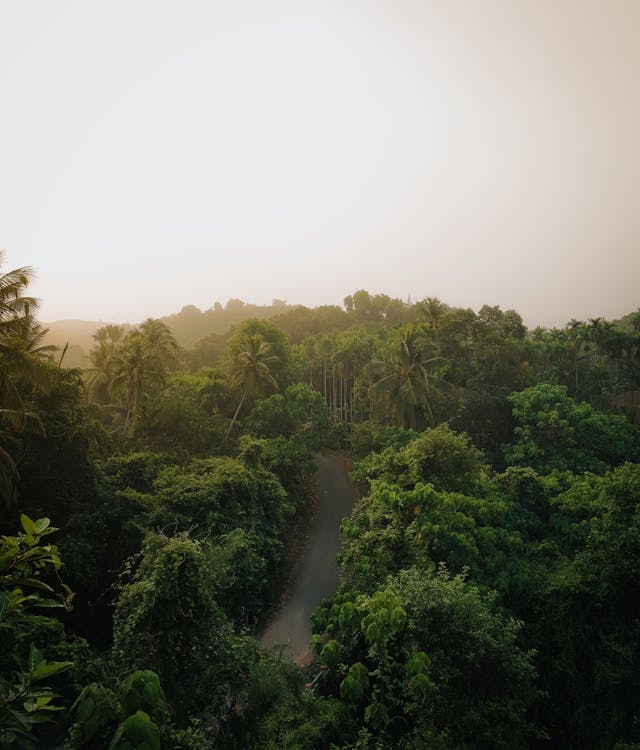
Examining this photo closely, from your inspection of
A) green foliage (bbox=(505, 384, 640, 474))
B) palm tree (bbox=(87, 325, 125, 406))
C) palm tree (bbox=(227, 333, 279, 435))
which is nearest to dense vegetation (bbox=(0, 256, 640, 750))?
green foliage (bbox=(505, 384, 640, 474))

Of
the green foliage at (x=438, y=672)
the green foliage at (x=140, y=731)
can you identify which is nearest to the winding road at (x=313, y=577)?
the green foliage at (x=438, y=672)

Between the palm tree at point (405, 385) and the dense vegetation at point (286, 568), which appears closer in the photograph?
the dense vegetation at point (286, 568)

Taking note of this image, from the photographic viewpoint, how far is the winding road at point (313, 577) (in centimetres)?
1543

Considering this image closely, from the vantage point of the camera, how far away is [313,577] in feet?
64.1

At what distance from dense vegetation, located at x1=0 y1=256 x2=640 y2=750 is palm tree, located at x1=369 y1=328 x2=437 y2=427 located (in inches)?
6.2

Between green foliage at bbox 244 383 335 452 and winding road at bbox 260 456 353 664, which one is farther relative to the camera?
green foliage at bbox 244 383 335 452

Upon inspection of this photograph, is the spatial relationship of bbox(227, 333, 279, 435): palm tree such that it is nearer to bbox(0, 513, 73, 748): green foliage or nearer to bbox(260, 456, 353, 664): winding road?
bbox(260, 456, 353, 664): winding road

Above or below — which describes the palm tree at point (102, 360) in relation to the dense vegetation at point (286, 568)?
above

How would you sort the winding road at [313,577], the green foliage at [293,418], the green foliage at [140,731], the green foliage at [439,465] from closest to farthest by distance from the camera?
the green foliage at [140,731], the winding road at [313,577], the green foliage at [439,465], the green foliage at [293,418]

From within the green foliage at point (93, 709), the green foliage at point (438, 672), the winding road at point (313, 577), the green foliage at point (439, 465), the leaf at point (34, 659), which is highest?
the leaf at point (34, 659)

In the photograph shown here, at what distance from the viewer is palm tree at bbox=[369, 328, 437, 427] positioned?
90.2 ft

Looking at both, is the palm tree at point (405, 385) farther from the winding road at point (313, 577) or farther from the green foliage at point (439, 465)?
the green foliage at point (439, 465)

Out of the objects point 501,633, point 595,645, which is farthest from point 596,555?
point 501,633

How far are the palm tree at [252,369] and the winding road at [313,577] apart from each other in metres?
8.15
